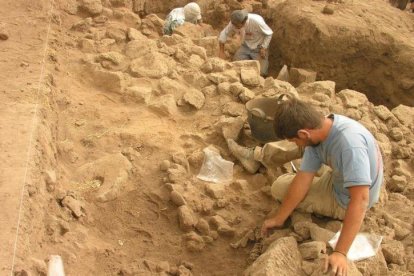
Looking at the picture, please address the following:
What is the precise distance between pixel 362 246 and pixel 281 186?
28.1 inches

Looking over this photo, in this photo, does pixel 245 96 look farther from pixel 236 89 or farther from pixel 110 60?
pixel 110 60

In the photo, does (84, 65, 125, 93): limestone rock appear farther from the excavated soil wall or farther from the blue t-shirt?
the excavated soil wall

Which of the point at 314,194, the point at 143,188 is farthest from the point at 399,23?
the point at 143,188

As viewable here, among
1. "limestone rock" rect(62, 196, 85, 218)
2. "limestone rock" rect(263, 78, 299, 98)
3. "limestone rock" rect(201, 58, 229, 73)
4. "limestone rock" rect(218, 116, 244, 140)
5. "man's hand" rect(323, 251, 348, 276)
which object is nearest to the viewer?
"man's hand" rect(323, 251, 348, 276)

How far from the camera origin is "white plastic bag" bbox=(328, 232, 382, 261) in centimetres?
286

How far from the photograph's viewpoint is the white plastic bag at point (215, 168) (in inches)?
146

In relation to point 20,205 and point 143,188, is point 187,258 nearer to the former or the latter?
point 143,188

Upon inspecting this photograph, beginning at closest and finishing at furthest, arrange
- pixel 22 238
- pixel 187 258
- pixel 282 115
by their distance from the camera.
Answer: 1. pixel 22 238
2. pixel 282 115
3. pixel 187 258

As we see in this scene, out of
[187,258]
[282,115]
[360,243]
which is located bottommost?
[187,258]

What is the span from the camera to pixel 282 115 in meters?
2.63

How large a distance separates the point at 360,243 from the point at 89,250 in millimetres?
1784

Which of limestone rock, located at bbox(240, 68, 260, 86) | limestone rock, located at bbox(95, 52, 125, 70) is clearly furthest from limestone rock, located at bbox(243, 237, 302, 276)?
limestone rock, located at bbox(95, 52, 125, 70)

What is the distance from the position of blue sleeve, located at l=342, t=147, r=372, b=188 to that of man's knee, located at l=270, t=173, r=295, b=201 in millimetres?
815

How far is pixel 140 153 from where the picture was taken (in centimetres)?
377
